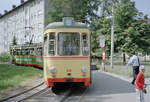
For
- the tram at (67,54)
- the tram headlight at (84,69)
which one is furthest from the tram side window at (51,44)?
the tram headlight at (84,69)

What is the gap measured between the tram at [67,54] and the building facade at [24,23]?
25985 mm

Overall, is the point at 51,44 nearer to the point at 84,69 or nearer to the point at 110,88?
the point at 84,69

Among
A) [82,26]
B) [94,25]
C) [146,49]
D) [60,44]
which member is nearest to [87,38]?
[82,26]

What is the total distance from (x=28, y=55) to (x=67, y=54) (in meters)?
14.9

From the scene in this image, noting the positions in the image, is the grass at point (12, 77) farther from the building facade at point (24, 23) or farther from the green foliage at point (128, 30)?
the building facade at point (24, 23)

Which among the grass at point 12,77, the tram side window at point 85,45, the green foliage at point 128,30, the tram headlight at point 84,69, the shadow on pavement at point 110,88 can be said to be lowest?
the shadow on pavement at point 110,88

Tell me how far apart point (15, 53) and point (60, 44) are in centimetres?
1941

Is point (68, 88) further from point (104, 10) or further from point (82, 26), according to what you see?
point (104, 10)

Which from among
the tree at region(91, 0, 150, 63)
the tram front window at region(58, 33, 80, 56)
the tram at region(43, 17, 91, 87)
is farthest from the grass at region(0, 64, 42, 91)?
the tree at region(91, 0, 150, 63)

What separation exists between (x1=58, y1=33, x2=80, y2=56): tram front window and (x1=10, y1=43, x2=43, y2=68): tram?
11008mm

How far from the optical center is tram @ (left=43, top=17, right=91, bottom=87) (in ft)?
27.8

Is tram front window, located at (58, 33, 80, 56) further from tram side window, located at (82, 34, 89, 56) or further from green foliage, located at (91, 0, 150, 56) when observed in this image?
green foliage, located at (91, 0, 150, 56)

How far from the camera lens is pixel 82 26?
29.3ft

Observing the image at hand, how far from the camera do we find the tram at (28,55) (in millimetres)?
20153
